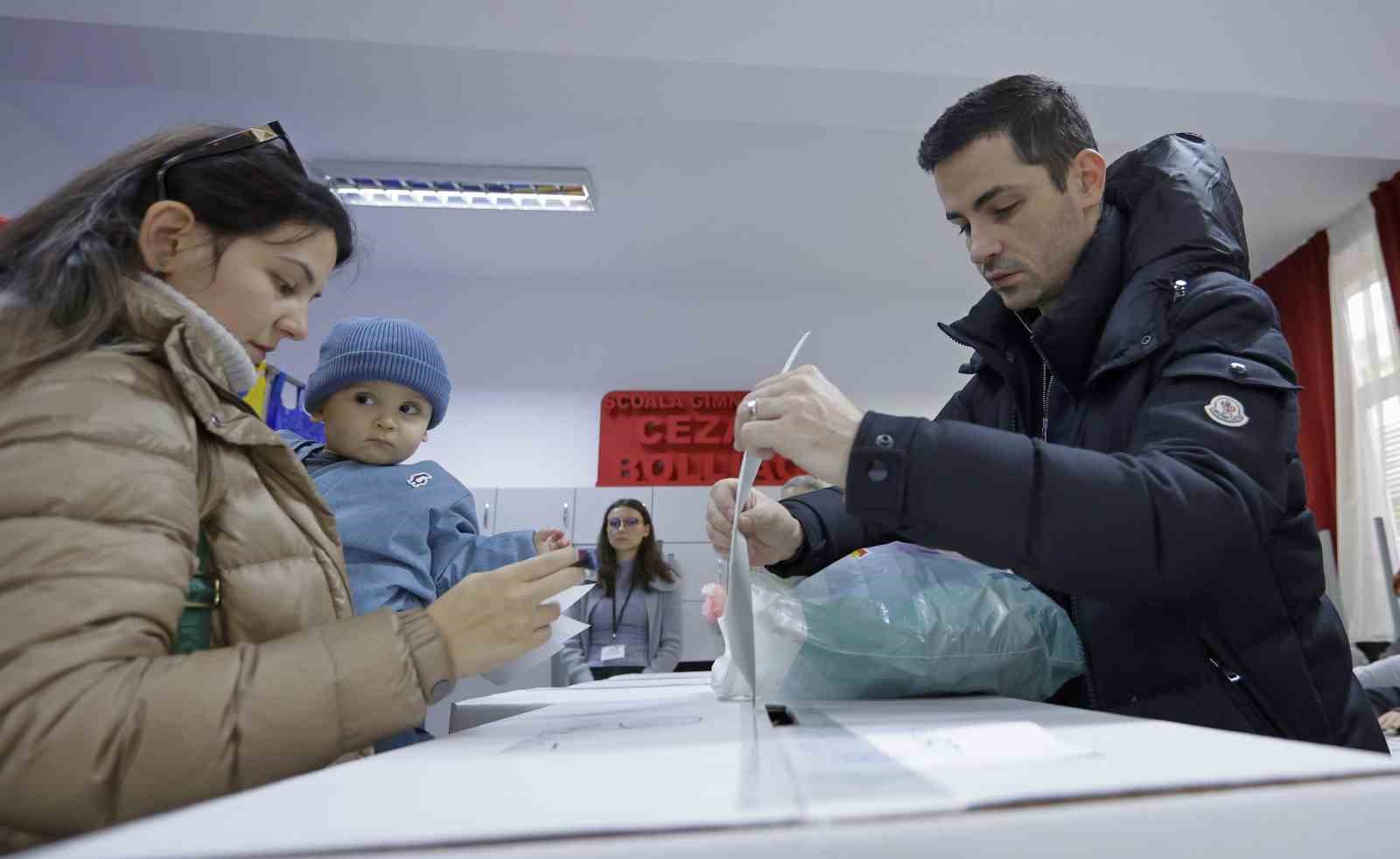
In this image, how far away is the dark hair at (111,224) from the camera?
2.33 feet

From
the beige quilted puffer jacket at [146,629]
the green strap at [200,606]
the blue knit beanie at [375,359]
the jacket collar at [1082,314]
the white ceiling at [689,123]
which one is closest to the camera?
the beige quilted puffer jacket at [146,629]

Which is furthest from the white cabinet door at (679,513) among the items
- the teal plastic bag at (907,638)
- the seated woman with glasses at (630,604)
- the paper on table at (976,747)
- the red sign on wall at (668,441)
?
the paper on table at (976,747)

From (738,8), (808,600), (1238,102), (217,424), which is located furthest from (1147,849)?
(1238,102)

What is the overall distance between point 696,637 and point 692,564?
1.49ft

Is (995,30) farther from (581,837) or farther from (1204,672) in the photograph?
(581,837)

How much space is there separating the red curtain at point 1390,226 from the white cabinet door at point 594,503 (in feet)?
14.3

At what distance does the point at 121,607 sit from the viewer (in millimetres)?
552

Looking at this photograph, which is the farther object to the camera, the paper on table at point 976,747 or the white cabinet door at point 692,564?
the white cabinet door at point 692,564

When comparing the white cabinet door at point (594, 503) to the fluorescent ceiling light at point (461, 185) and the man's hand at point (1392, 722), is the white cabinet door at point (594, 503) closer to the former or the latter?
the fluorescent ceiling light at point (461, 185)

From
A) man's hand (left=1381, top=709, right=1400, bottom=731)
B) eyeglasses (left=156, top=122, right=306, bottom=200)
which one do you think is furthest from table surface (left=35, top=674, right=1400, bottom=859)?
man's hand (left=1381, top=709, right=1400, bottom=731)

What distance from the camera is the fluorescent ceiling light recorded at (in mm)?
4500

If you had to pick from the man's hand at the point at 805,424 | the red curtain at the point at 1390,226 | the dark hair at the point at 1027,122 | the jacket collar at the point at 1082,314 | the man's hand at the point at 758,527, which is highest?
the red curtain at the point at 1390,226

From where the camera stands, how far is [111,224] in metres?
0.87

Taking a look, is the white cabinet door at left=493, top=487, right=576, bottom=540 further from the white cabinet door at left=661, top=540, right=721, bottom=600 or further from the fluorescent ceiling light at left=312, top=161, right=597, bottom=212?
the fluorescent ceiling light at left=312, top=161, right=597, bottom=212
